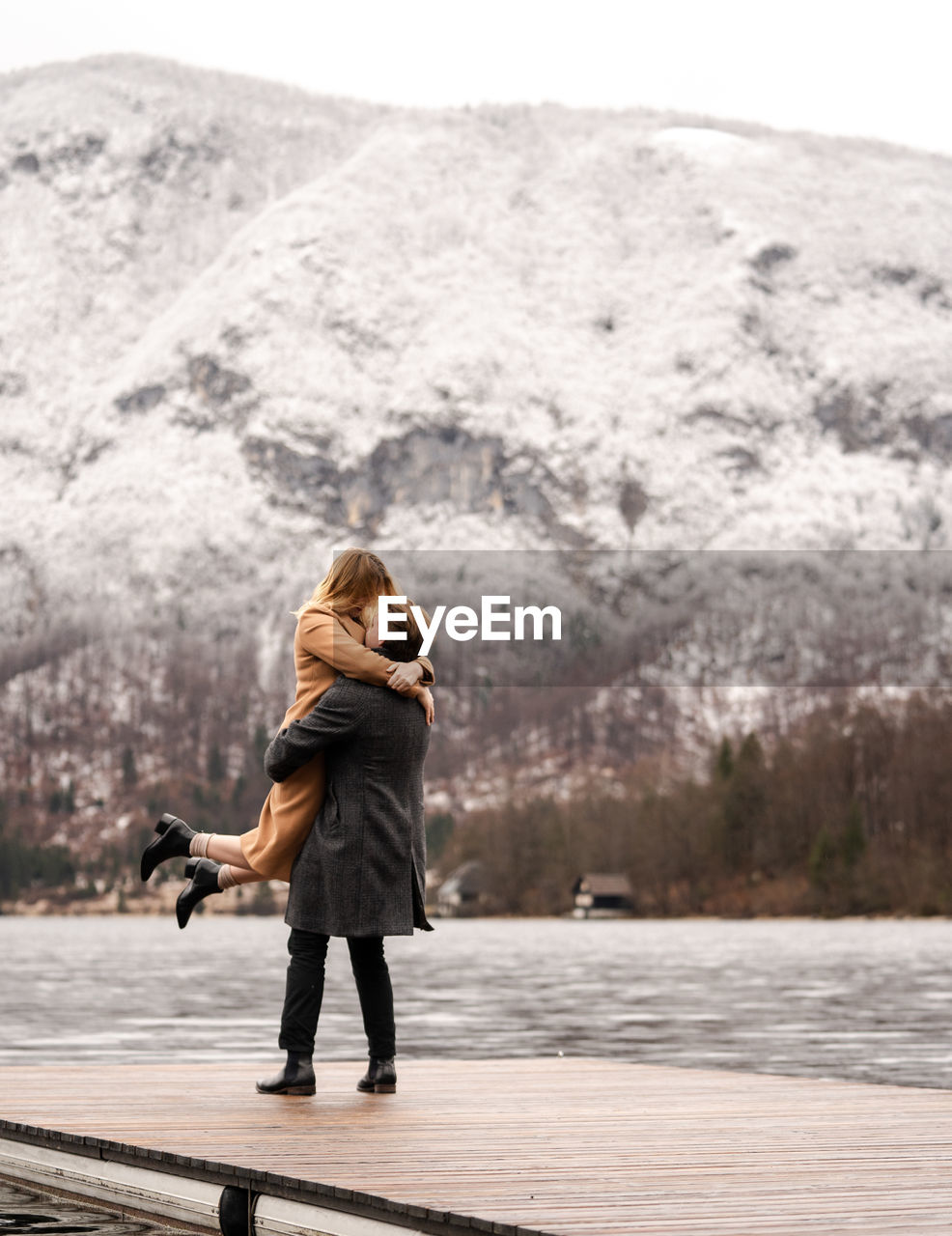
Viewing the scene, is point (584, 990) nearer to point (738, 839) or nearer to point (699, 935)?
point (699, 935)

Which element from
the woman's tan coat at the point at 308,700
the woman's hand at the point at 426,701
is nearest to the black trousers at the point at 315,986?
the woman's tan coat at the point at 308,700

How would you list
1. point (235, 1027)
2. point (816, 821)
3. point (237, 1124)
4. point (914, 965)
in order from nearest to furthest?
point (237, 1124)
point (235, 1027)
point (914, 965)
point (816, 821)

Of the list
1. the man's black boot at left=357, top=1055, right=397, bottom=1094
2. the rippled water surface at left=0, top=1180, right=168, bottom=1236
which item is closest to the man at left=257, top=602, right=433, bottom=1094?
the man's black boot at left=357, top=1055, right=397, bottom=1094

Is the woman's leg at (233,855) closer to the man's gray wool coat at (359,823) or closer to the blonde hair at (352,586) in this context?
the man's gray wool coat at (359,823)

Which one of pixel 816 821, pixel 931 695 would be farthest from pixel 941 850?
pixel 931 695

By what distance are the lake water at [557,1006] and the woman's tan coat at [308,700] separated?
36.3 ft

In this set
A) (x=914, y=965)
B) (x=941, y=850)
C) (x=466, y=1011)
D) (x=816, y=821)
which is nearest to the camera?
(x=466, y=1011)

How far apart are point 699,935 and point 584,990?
179 feet

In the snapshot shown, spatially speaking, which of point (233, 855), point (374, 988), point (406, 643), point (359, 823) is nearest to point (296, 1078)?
point (374, 988)

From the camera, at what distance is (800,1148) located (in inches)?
295

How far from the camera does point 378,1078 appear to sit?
9344mm

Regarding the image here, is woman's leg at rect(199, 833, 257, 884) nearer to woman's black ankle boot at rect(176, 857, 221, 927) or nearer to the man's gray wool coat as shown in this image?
woman's black ankle boot at rect(176, 857, 221, 927)

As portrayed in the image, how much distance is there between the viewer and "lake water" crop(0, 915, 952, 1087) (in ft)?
73.0

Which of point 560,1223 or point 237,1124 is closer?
point 560,1223
